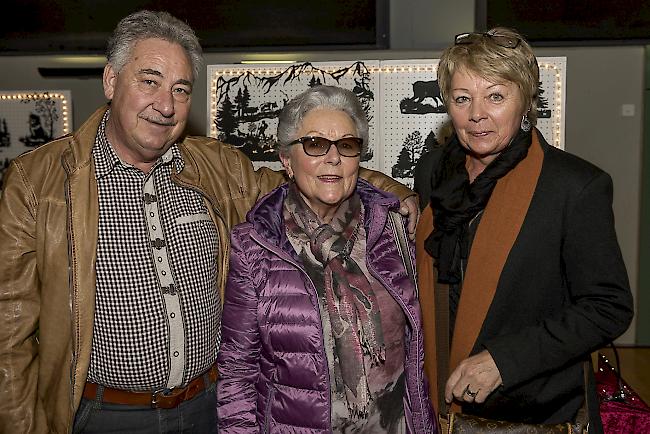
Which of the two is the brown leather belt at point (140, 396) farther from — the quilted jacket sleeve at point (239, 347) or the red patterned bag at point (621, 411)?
the red patterned bag at point (621, 411)

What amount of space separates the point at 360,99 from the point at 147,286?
1.95m

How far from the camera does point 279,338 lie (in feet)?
6.77

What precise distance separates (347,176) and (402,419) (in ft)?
2.79

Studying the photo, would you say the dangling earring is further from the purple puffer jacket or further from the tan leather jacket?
the tan leather jacket

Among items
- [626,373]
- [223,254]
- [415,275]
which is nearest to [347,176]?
[415,275]

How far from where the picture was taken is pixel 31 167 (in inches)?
84.7

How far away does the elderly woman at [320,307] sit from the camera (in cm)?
206

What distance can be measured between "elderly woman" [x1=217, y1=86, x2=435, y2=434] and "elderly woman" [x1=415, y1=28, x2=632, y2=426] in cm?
17

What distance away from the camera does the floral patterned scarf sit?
81.9 inches

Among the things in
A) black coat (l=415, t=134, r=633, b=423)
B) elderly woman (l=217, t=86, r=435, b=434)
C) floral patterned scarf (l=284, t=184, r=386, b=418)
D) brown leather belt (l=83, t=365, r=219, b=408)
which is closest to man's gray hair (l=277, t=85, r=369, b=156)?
elderly woman (l=217, t=86, r=435, b=434)

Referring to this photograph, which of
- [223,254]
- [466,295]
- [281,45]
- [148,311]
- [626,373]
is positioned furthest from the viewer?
[281,45]

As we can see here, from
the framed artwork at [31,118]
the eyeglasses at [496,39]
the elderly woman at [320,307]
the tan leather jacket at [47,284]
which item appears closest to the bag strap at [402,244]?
the elderly woman at [320,307]

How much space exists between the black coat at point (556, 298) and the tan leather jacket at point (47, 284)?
1314 mm

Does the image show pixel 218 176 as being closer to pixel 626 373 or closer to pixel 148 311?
pixel 148 311
